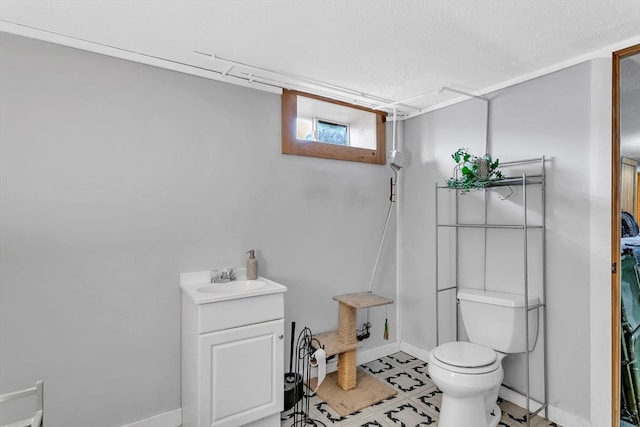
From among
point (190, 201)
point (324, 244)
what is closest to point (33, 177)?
point (190, 201)

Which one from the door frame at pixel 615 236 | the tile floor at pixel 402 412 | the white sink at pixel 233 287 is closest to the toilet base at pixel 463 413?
the tile floor at pixel 402 412

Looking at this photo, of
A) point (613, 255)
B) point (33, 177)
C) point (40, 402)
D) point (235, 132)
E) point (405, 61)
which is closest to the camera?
point (40, 402)

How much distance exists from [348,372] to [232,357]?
100 centimetres

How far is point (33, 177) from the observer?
173cm

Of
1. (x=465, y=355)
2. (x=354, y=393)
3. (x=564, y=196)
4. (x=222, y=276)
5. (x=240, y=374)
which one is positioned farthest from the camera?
(x=354, y=393)

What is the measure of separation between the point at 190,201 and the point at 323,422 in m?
1.60

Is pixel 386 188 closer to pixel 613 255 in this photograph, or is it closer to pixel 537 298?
pixel 537 298

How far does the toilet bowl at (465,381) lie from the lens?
1841 millimetres

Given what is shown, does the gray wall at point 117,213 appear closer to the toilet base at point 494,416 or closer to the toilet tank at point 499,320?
the toilet tank at point 499,320

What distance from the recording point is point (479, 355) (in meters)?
1.97

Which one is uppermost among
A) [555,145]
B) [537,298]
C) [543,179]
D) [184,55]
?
[184,55]

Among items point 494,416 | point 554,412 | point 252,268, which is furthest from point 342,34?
point 554,412

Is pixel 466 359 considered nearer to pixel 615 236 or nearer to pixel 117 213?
pixel 615 236

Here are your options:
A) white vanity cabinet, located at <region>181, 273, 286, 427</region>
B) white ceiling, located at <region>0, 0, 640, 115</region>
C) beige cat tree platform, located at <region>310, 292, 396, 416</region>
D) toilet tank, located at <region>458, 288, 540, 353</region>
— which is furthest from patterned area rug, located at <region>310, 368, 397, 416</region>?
white ceiling, located at <region>0, 0, 640, 115</region>
